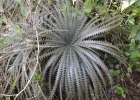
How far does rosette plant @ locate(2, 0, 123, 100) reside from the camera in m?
1.78

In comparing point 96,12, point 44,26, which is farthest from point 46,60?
point 96,12

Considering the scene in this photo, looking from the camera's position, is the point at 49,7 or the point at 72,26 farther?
the point at 49,7

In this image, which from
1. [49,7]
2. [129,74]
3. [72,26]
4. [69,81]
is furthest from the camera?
[49,7]

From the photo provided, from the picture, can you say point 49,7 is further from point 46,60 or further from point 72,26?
point 46,60

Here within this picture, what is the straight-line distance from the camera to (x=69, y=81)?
1760mm

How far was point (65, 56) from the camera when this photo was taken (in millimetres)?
1841

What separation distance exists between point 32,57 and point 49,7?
63cm

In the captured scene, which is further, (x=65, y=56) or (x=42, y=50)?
(x=42, y=50)

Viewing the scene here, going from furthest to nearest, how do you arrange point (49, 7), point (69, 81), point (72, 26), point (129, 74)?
point (49, 7) < point (72, 26) < point (129, 74) < point (69, 81)

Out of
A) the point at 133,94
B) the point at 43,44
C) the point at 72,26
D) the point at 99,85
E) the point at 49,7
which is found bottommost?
the point at 133,94

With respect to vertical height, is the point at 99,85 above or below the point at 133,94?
above

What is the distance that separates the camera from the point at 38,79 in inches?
71.2

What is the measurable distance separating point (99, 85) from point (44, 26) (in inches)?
31.9

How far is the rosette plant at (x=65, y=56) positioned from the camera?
1.78m
